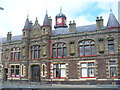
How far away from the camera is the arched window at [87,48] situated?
30203 mm

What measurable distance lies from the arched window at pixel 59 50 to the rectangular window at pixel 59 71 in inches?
73.5

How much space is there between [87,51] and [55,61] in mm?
6365

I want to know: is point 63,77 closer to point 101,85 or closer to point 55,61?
point 55,61

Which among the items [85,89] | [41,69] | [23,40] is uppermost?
[23,40]

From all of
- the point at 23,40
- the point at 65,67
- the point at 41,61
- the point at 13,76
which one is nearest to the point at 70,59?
the point at 65,67

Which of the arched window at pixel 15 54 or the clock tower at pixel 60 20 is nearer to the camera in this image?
the arched window at pixel 15 54

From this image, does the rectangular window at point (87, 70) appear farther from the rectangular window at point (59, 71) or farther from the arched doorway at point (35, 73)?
the arched doorway at point (35, 73)

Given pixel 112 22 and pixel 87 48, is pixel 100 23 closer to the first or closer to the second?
pixel 112 22

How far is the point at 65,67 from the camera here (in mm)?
31703

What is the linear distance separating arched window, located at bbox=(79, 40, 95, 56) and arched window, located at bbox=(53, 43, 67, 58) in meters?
3.10

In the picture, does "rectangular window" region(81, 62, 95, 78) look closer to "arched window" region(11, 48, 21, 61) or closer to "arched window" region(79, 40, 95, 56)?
"arched window" region(79, 40, 95, 56)

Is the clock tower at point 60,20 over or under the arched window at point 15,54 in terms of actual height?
over

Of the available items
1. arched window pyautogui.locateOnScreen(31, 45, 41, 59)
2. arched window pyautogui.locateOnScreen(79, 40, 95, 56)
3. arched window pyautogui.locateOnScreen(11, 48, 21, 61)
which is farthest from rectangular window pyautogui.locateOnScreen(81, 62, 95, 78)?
arched window pyautogui.locateOnScreen(11, 48, 21, 61)

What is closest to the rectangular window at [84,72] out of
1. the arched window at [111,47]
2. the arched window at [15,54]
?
the arched window at [111,47]
